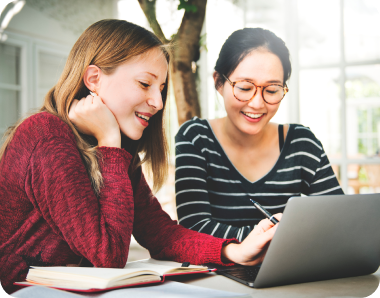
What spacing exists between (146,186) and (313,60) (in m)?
2.25

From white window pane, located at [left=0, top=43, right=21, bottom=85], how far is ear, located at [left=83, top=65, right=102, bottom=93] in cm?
202

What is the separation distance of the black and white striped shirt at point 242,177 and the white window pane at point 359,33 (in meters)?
1.78

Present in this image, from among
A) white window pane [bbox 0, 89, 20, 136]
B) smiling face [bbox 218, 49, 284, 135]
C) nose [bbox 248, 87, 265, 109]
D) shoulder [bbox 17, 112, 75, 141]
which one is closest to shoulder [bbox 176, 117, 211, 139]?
smiling face [bbox 218, 49, 284, 135]

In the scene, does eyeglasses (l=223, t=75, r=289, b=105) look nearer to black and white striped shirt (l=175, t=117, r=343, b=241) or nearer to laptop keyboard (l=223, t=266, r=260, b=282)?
black and white striped shirt (l=175, t=117, r=343, b=241)

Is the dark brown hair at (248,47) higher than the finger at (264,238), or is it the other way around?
the dark brown hair at (248,47)

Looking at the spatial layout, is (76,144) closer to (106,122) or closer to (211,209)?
(106,122)

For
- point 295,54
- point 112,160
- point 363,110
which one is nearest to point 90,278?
point 112,160

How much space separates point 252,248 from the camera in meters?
0.77

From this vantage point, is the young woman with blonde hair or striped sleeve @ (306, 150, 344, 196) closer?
the young woman with blonde hair

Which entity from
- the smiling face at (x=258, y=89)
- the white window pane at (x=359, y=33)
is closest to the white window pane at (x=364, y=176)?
the white window pane at (x=359, y=33)

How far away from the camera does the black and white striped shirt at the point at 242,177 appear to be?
1.19m

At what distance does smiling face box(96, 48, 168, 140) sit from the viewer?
855mm

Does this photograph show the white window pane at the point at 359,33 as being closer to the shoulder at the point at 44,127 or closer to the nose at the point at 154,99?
the nose at the point at 154,99

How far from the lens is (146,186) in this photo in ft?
3.39
